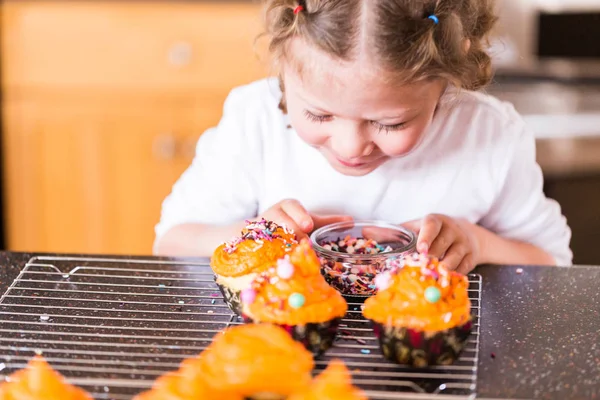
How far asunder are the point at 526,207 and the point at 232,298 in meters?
0.65

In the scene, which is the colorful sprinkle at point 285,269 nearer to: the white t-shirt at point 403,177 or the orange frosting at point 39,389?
Answer: the orange frosting at point 39,389

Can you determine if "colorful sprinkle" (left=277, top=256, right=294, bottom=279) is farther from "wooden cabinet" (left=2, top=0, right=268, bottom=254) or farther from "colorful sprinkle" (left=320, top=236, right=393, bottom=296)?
"wooden cabinet" (left=2, top=0, right=268, bottom=254)

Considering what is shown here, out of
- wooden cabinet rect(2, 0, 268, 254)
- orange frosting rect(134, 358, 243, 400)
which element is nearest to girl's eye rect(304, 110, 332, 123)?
orange frosting rect(134, 358, 243, 400)

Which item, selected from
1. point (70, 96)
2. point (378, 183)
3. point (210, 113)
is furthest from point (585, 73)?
point (70, 96)

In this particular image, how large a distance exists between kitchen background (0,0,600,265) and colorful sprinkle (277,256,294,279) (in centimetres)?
163

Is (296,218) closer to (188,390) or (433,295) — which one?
(433,295)

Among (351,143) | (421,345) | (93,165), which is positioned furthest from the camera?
(93,165)

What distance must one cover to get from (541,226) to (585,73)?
4.20 feet

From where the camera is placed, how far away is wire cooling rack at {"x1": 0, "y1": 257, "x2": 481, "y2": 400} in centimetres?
87

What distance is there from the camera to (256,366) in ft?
2.60

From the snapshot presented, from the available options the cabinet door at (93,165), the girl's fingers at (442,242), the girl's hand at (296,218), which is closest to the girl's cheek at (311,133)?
the girl's hand at (296,218)

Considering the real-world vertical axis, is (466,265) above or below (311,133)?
below

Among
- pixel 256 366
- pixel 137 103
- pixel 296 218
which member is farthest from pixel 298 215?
pixel 137 103

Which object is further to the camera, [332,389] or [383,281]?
[383,281]
